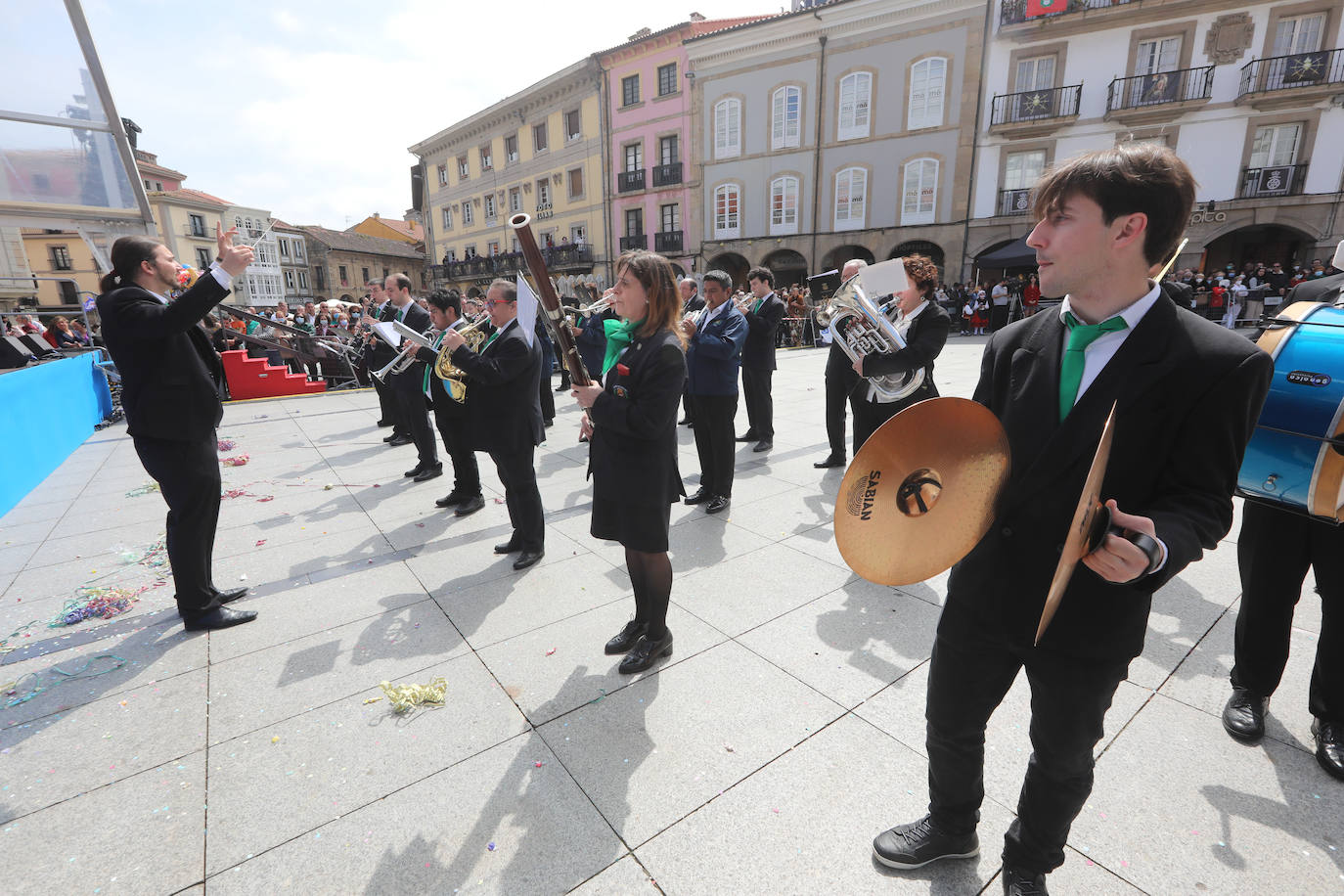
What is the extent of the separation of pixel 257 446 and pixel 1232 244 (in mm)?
28648

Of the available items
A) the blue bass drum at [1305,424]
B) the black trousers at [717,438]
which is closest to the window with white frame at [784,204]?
the black trousers at [717,438]

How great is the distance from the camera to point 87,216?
5.13 m

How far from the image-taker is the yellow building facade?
1152 inches

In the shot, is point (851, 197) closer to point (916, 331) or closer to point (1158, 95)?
point (1158, 95)

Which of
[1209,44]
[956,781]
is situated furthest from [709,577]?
[1209,44]

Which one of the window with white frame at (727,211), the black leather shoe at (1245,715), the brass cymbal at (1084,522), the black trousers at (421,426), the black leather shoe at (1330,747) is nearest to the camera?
the brass cymbal at (1084,522)

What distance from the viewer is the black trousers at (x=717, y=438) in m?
5.24

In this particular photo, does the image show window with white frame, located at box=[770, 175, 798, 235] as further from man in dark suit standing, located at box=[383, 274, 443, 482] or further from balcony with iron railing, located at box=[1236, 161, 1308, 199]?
man in dark suit standing, located at box=[383, 274, 443, 482]

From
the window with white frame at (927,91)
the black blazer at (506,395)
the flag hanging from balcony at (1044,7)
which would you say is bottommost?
the black blazer at (506,395)

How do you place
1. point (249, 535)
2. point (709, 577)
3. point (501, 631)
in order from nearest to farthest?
point (501, 631) < point (709, 577) < point (249, 535)

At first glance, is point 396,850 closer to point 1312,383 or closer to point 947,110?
point 1312,383

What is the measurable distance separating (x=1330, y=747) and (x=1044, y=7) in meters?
25.0

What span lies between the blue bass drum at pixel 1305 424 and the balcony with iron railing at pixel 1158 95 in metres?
23.6

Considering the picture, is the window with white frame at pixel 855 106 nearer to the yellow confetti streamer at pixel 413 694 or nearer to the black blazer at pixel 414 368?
the black blazer at pixel 414 368
